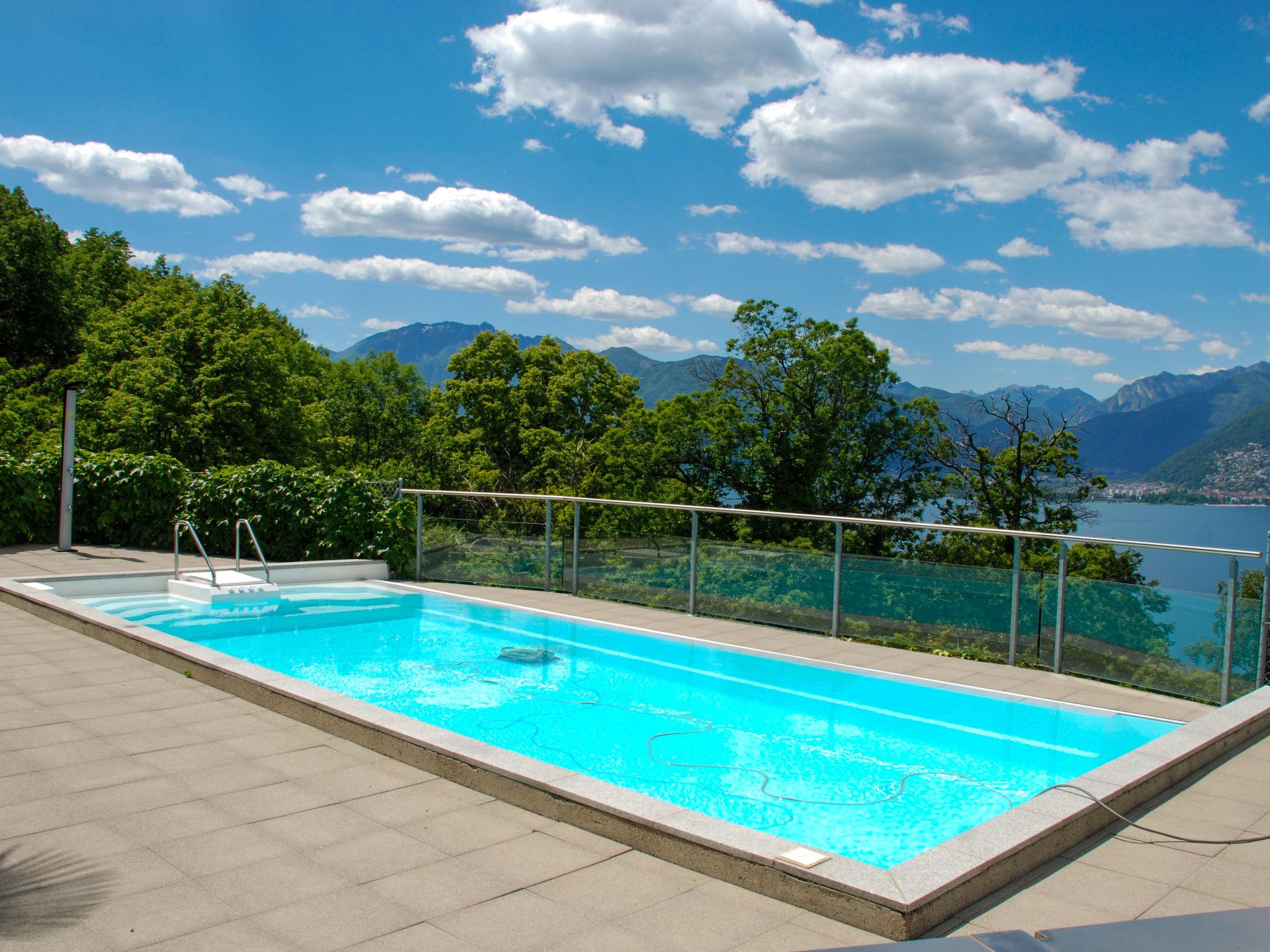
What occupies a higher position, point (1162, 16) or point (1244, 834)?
point (1162, 16)

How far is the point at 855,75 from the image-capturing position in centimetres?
1623

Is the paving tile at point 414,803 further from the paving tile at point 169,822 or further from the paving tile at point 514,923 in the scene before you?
the paving tile at point 514,923

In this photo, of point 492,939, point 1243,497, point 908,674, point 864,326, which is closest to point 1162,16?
point 864,326

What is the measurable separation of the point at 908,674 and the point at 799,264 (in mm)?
38949

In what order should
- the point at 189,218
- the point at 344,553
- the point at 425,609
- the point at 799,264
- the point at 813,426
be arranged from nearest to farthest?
the point at 425,609 < the point at 344,553 < the point at 813,426 < the point at 799,264 < the point at 189,218

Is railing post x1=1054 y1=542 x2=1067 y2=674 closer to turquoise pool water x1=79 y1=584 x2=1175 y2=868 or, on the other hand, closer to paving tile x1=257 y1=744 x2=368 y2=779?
turquoise pool water x1=79 y1=584 x2=1175 y2=868

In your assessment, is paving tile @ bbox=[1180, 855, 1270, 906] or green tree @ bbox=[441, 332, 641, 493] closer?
paving tile @ bbox=[1180, 855, 1270, 906]

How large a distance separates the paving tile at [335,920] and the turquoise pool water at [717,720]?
8.07 feet

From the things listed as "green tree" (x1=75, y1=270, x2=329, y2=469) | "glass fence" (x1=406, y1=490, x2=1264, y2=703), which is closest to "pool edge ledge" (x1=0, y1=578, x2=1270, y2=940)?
"glass fence" (x1=406, y1=490, x2=1264, y2=703)

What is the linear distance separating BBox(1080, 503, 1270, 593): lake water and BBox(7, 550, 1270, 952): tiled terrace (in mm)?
1742

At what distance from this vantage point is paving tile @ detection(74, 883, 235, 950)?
2641 mm

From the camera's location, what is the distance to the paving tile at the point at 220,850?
3.14 metres

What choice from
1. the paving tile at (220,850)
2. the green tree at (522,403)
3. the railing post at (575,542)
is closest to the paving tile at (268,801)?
the paving tile at (220,850)

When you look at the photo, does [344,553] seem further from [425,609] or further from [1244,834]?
[1244,834]
